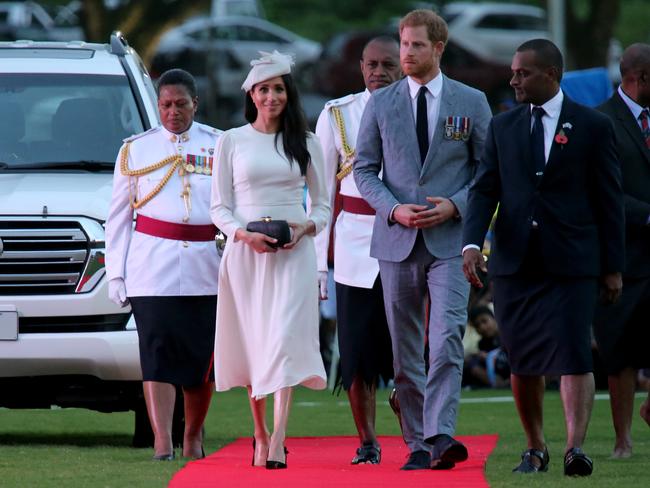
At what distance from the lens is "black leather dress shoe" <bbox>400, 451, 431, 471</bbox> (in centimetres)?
925

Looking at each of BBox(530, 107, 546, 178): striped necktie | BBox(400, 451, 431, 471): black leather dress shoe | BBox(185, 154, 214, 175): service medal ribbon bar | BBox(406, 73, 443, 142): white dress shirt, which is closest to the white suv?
BBox(185, 154, 214, 175): service medal ribbon bar

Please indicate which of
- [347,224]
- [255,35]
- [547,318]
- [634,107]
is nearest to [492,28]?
[255,35]

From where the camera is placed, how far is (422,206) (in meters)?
9.24

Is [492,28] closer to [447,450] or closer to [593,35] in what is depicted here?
[593,35]

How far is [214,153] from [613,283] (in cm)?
228

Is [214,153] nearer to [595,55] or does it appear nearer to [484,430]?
[484,430]

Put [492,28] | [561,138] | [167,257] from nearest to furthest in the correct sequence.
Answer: [561,138], [167,257], [492,28]

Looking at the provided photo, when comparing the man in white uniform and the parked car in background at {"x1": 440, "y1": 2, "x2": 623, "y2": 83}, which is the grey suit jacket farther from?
the parked car in background at {"x1": 440, "y1": 2, "x2": 623, "y2": 83}

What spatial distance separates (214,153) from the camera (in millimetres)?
9852

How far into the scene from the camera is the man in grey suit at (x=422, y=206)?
9.20m

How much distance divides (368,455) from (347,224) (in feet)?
4.21

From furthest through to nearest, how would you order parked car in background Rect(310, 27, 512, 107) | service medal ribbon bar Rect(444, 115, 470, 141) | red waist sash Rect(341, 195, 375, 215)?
parked car in background Rect(310, 27, 512, 107), red waist sash Rect(341, 195, 375, 215), service medal ribbon bar Rect(444, 115, 470, 141)

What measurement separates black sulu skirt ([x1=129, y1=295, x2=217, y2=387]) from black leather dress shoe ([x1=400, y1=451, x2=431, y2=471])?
5.05 ft

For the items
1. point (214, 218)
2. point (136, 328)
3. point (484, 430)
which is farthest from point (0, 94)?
point (484, 430)
